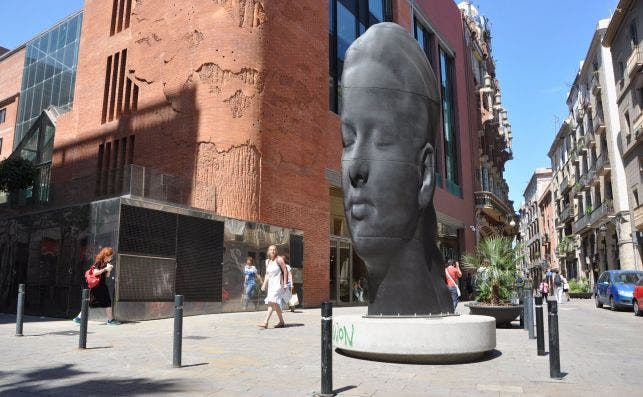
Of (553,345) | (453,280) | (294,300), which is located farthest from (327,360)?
(294,300)

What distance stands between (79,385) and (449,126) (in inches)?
1333

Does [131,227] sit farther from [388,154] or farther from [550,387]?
[550,387]

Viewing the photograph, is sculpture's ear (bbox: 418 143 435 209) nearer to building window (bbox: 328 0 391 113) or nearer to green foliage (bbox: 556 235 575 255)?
building window (bbox: 328 0 391 113)

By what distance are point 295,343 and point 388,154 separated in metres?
3.63

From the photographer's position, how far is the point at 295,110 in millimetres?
19734

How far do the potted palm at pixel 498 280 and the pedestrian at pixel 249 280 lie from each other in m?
6.54

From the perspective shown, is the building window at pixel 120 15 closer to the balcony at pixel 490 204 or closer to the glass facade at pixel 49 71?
the glass facade at pixel 49 71

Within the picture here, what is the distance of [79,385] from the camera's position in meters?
5.33

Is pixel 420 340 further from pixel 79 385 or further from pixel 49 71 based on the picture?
pixel 49 71

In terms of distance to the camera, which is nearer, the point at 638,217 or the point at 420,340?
the point at 420,340

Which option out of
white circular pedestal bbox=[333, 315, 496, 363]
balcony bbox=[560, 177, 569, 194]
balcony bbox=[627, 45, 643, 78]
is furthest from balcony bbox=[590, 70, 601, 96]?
white circular pedestal bbox=[333, 315, 496, 363]

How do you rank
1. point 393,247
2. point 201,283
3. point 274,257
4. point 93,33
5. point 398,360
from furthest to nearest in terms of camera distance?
point 93,33 < point 201,283 < point 274,257 < point 393,247 < point 398,360

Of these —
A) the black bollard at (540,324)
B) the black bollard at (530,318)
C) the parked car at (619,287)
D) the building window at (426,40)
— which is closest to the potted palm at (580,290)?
the parked car at (619,287)

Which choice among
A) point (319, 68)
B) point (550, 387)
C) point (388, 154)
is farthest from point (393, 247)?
point (319, 68)
